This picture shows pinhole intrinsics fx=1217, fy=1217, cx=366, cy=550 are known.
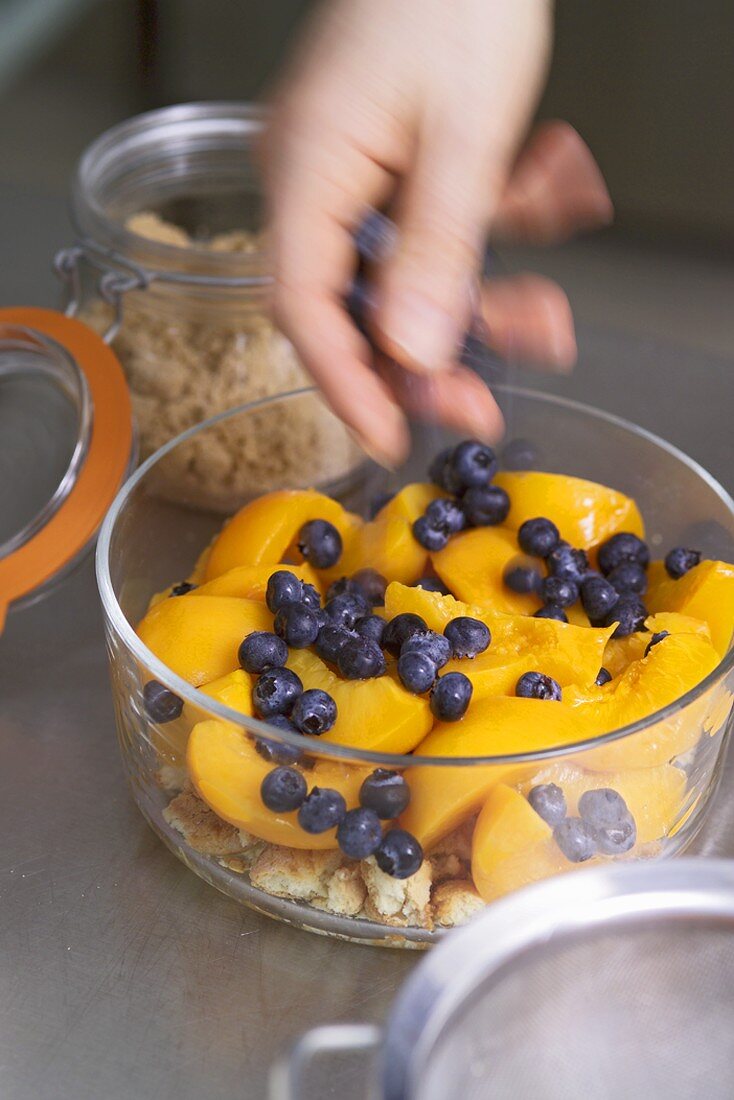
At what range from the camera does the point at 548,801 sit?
2.32ft

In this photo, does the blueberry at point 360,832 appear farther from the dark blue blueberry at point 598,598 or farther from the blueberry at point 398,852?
the dark blue blueberry at point 598,598

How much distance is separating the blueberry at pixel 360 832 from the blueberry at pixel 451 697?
90 millimetres

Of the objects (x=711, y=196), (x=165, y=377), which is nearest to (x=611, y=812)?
(x=165, y=377)

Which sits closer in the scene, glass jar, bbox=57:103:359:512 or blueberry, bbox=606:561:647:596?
blueberry, bbox=606:561:647:596

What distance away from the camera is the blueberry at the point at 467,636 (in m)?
0.83

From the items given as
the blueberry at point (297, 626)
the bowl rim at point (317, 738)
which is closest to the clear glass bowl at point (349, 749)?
the bowl rim at point (317, 738)

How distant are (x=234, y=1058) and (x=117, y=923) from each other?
14 cm

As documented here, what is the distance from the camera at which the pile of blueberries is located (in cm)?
71

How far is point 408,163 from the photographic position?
2.99 feet

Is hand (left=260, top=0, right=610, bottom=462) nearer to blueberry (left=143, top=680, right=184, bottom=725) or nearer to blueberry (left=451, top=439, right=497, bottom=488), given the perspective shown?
blueberry (left=451, top=439, right=497, bottom=488)

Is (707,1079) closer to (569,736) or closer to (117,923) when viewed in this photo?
(569,736)

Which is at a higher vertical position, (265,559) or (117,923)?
(265,559)

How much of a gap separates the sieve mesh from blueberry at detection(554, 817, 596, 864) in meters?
0.15

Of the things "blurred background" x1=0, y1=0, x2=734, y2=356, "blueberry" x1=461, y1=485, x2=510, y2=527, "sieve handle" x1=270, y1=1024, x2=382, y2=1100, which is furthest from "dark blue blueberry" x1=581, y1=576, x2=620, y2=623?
"blurred background" x1=0, y1=0, x2=734, y2=356
